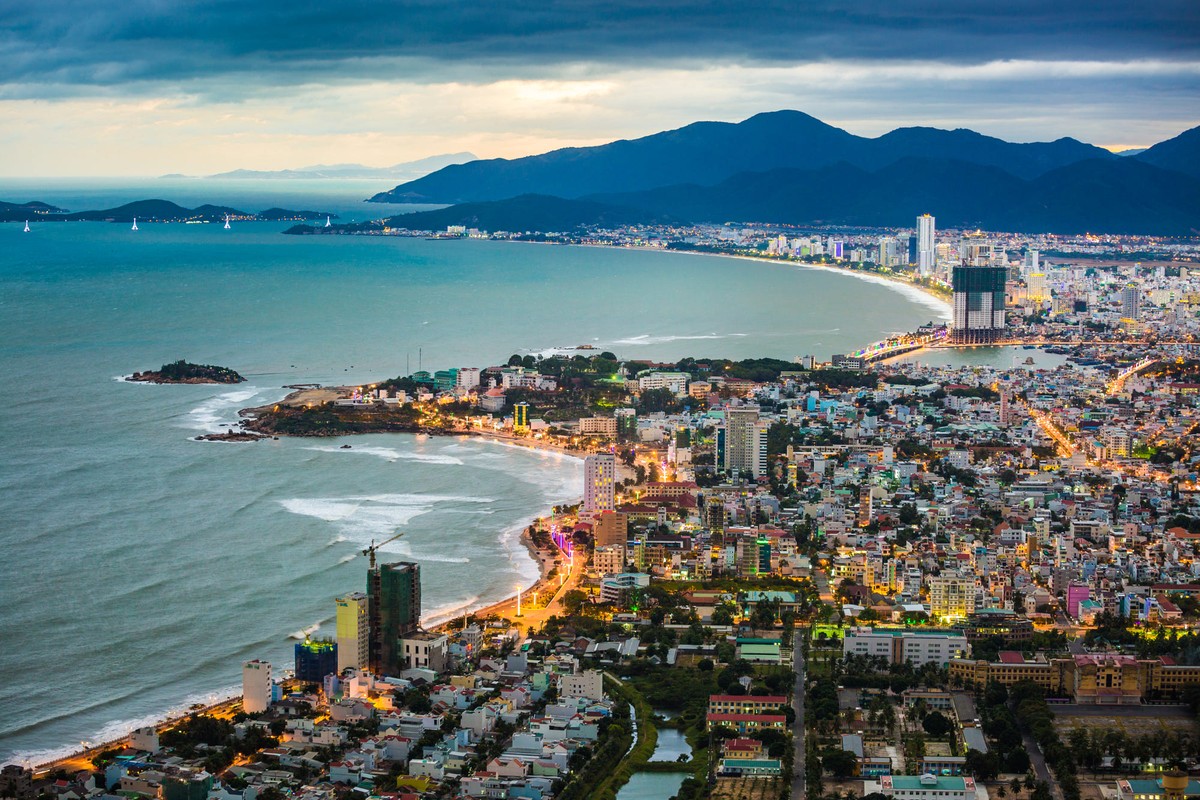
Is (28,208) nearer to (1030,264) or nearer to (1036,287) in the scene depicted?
(1030,264)

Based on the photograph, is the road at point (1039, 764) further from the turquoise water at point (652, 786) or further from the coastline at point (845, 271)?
the coastline at point (845, 271)

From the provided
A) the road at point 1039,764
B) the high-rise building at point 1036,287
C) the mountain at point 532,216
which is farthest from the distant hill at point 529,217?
the road at point 1039,764

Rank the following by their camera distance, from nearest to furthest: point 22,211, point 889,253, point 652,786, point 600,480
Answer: point 652,786 < point 600,480 < point 889,253 < point 22,211

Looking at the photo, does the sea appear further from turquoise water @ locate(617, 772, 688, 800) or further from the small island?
turquoise water @ locate(617, 772, 688, 800)

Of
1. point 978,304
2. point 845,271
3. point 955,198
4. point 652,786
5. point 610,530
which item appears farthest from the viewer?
point 955,198

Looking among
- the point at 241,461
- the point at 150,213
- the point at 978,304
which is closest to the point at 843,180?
the point at 150,213

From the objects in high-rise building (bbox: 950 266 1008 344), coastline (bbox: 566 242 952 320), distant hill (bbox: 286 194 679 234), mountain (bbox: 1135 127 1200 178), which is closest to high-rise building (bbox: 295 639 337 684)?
high-rise building (bbox: 950 266 1008 344)
